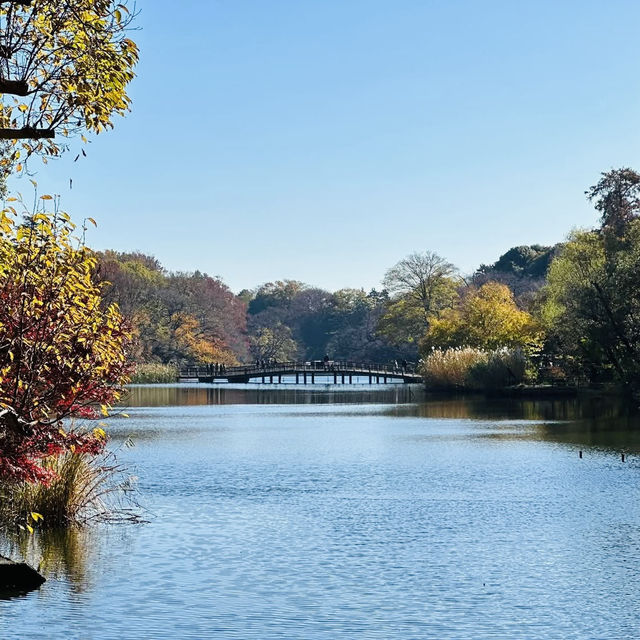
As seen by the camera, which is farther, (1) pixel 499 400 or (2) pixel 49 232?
(1) pixel 499 400

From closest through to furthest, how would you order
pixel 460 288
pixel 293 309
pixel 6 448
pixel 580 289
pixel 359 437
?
1. pixel 6 448
2. pixel 359 437
3. pixel 580 289
4. pixel 460 288
5. pixel 293 309

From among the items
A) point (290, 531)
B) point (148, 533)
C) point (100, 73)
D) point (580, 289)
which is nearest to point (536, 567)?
point (290, 531)

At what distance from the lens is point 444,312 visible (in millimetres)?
83875

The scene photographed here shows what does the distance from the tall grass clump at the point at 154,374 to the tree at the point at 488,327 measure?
2117 cm

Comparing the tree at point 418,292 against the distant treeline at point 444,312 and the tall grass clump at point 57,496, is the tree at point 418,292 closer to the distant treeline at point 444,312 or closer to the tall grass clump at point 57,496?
the distant treeline at point 444,312

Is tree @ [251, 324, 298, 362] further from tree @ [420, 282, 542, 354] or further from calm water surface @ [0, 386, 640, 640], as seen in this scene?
calm water surface @ [0, 386, 640, 640]

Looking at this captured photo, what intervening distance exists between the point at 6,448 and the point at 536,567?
23.3 feet

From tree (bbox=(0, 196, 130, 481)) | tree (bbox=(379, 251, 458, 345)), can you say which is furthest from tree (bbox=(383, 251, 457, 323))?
tree (bbox=(0, 196, 130, 481))

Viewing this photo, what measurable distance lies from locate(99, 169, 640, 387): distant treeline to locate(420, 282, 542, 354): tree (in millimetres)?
86

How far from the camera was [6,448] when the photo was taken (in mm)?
11453

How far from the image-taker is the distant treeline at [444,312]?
49562mm

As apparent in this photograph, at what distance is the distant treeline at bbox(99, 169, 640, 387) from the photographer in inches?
1951

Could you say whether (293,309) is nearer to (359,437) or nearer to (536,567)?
(359,437)

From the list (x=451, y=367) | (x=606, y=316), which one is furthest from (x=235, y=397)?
(x=606, y=316)
